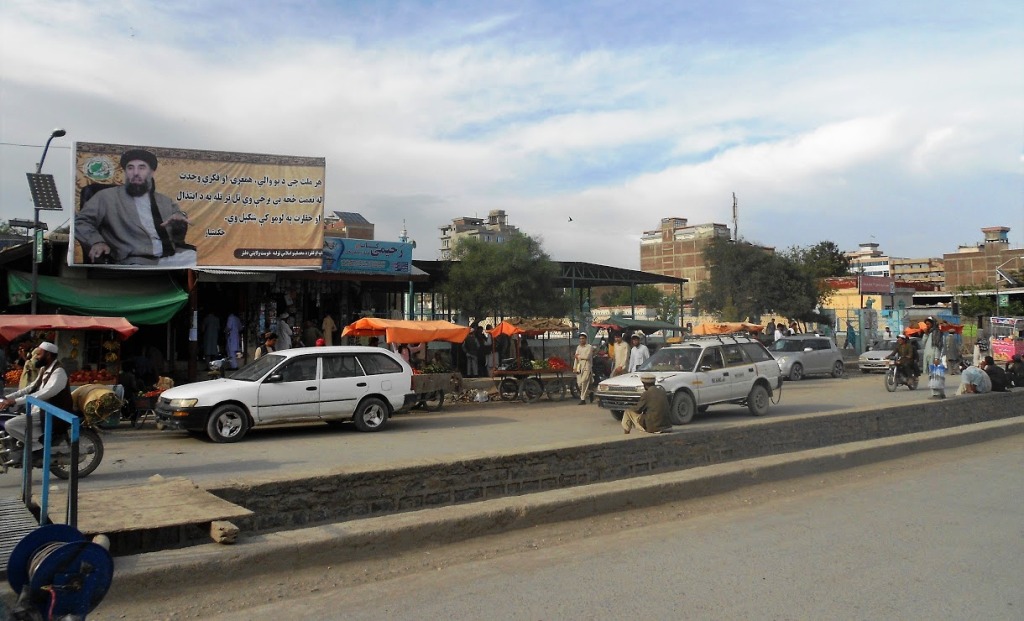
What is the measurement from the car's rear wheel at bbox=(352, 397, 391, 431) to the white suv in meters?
4.17

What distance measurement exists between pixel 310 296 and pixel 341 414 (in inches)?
381

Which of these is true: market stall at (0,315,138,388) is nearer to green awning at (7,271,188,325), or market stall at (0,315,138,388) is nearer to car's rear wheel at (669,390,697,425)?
green awning at (7,271,188,325)

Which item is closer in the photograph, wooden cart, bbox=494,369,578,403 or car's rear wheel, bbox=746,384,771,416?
car's rear wheel, bbox=746,384,771,416

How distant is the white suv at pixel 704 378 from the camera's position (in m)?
15.2

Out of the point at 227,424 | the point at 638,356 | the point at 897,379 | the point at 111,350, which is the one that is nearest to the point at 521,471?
the point at 227,424

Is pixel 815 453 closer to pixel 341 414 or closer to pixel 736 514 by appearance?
pixel 736 514

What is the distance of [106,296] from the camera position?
1900cm

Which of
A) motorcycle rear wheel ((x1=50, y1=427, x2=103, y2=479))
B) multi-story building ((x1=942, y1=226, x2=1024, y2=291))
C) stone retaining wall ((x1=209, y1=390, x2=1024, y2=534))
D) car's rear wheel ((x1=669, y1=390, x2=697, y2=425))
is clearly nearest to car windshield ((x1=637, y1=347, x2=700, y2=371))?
car's rear wheel ((x1=669, y1=390, x2=697, y2=425))

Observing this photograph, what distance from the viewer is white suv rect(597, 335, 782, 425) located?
1525cm

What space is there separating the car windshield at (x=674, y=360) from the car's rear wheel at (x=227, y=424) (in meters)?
7.84

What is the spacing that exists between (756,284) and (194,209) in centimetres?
3000

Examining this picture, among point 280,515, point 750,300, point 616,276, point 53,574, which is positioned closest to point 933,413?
point 280,515

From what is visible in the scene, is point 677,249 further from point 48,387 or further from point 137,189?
point 48,387

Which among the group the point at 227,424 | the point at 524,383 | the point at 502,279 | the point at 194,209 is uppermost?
the point at 194,209
